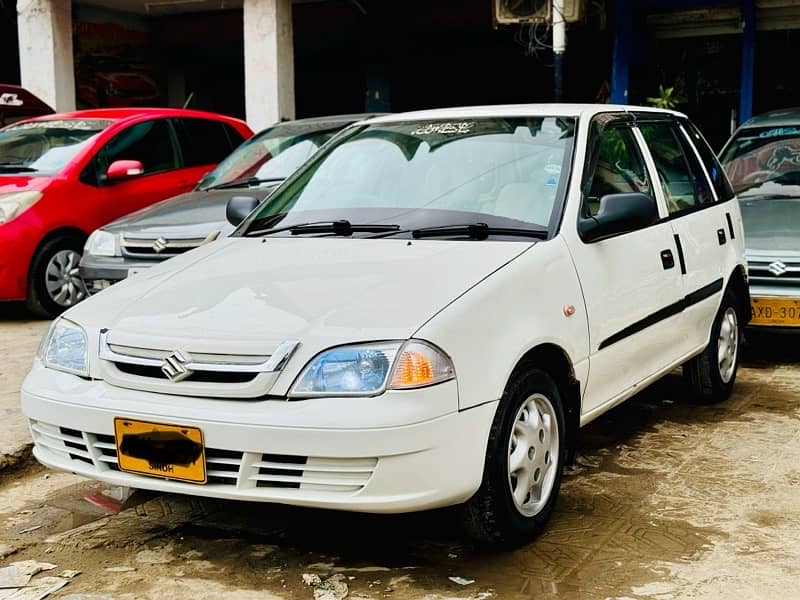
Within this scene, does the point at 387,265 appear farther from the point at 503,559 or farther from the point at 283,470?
the point at 503,559

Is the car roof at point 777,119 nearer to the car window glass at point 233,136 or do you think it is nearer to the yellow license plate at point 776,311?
the yellow license plate at point 776,311

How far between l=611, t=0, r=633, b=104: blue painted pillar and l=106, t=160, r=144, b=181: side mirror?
23.7 ft

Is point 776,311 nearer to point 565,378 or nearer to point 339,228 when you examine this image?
point 565,378

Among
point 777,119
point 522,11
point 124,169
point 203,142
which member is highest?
point 522,11

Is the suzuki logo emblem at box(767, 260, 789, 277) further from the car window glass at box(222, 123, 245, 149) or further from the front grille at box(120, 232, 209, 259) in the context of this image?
the car window glass at box(222, 123, 245, 149)

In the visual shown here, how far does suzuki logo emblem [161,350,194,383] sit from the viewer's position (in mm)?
3240

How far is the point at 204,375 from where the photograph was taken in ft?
10.6

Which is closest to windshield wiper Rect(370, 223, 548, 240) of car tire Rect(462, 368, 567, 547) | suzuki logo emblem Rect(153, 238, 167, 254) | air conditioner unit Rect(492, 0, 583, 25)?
car tire Rect(462, 368, 567, 547)

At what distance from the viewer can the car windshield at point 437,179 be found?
4062 millimetres

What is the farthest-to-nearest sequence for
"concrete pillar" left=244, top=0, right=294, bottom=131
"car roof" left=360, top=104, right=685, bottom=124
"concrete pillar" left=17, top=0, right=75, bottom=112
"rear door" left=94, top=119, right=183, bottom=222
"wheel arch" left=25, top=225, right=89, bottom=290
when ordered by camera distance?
"concrete pillar" left=17, top=0, right=75, bottom=112 → "concrete pillar" left=244, top=0, right=294, bottom=131 → "rear door" left=94, top=119, right=183, bottom=222 → "wheel arch" left=25, top=225, right=89, bottom=290 → "car roof" left=360, top=104, right=685, bottom=124

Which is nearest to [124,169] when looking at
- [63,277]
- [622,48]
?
[63,277]

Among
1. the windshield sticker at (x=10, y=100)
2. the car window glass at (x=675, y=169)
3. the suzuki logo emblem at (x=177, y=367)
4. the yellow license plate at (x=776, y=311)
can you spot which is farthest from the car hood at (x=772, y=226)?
the windshield sticker at (x=10, y=100)

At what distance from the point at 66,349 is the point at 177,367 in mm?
605

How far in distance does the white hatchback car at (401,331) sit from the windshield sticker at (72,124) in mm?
4378
